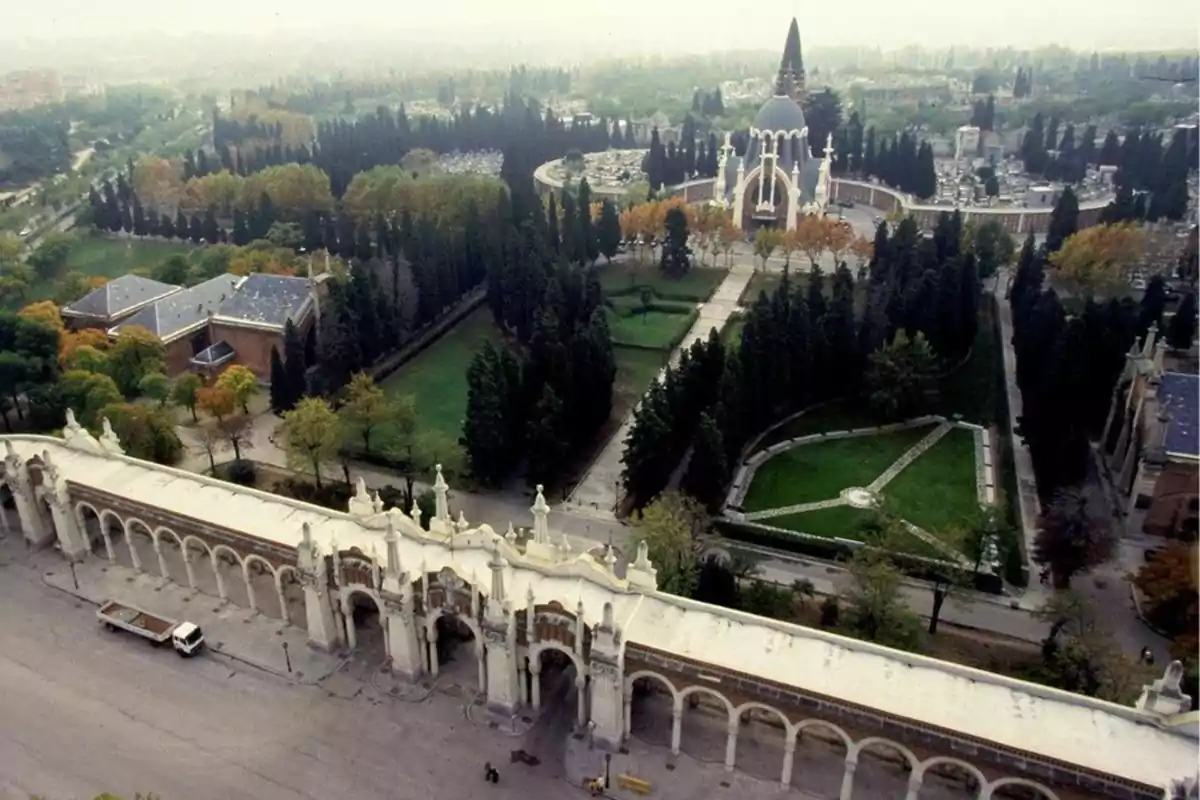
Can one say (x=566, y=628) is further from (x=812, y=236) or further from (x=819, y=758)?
(x=812, y=236)

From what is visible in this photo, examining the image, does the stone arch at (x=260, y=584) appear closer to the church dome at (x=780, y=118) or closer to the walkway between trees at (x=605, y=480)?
the walkway between trees at (x=605, y=480)

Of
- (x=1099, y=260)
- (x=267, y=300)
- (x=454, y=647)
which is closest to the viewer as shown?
(x=454, y=647)

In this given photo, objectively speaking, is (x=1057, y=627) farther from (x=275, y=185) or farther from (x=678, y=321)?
(x=275, y=185)

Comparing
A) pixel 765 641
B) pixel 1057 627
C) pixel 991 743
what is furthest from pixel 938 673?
pixel 1057 627

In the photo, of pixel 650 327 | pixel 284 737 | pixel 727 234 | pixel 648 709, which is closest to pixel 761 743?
pixel 648 709

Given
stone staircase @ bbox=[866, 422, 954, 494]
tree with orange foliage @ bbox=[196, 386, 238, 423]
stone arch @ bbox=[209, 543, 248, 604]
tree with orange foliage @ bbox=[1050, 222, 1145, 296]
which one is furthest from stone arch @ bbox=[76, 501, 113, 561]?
tree with orange foliage @ bbox=[1050, 222, 1145, 296]

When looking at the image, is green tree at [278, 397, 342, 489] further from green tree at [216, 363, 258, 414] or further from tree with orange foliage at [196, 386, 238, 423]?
green tree at [216, 363, 258, 414]
